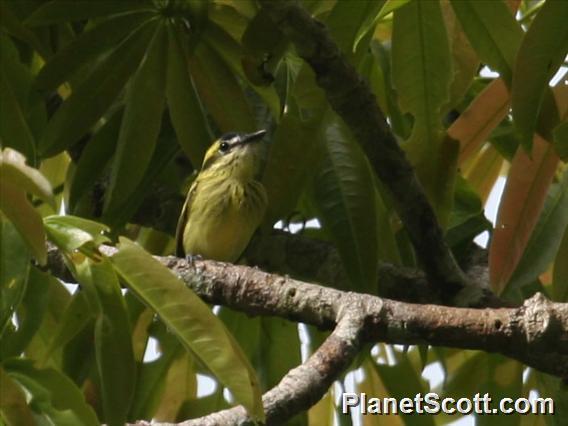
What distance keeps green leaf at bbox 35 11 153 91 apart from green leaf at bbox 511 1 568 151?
3.24 ft

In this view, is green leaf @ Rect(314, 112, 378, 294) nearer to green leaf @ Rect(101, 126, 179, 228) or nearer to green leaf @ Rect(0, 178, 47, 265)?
green leaf @ Rect(101, 126, 179, 228)

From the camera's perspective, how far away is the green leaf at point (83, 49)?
126 inches

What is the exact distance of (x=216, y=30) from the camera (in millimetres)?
3332

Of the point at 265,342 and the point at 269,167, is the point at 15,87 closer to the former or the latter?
the point at 269,167

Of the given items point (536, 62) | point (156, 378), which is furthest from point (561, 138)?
point (156, 378)

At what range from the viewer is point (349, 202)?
130 inches

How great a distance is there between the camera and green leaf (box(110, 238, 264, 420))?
2.20 meters

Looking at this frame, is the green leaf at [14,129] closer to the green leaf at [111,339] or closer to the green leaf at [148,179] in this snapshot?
the green leaf at [148,179]

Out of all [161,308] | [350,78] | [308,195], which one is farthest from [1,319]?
[308,195]

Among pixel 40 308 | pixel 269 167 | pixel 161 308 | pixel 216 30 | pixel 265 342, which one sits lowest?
pixel 161 308

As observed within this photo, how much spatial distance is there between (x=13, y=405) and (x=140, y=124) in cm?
124

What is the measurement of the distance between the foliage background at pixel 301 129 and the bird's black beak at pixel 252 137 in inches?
3.2

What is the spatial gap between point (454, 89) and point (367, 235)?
1.45ft

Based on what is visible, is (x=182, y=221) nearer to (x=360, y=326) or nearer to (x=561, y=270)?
(x=561, y=270)
